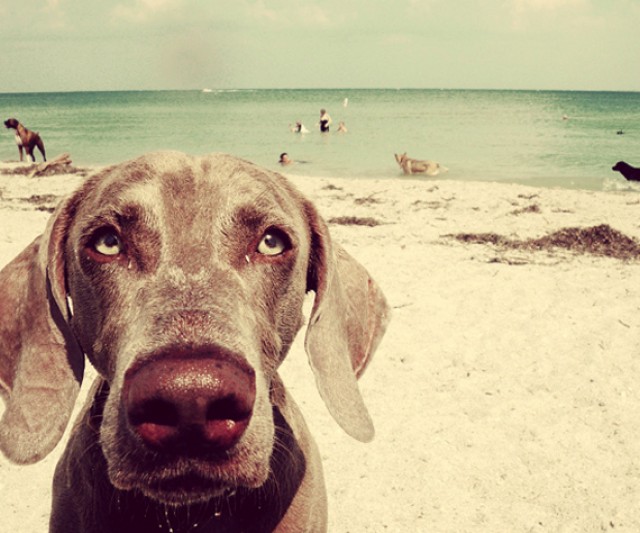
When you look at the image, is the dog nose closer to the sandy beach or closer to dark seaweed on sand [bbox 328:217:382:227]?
the sandy beach

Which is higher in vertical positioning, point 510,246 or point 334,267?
point 334,267

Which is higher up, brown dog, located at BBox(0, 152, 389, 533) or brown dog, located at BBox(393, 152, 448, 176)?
brown dog, located at BBox(0, 152, 389, 533)

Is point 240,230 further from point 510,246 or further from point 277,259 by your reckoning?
point 510,246

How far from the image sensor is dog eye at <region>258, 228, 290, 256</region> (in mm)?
2656

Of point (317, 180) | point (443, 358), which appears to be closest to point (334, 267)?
point (443, 358)

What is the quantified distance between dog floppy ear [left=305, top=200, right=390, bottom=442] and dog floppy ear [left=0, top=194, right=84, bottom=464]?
3.48 feet

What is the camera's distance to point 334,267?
3029mm

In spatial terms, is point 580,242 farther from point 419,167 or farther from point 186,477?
point 419,167

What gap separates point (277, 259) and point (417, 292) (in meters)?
5.75

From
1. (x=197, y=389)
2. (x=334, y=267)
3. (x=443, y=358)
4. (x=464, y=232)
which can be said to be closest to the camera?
(x=197, y=389)

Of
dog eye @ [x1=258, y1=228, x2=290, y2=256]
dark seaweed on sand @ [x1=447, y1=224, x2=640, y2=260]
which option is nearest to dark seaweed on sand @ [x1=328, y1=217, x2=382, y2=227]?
dark seaweed on sand @ [x1=447, y1=224, x2=640, y2=260]

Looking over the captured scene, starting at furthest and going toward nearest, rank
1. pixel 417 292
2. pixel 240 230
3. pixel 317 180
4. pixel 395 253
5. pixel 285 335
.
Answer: pixel 317 180 < pixel 395 253 < pixel 417 292 < pixel 285 335 < pixel 240 230

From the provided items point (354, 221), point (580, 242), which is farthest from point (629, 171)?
point (354, 221)

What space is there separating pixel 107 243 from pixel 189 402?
110 centimetres
